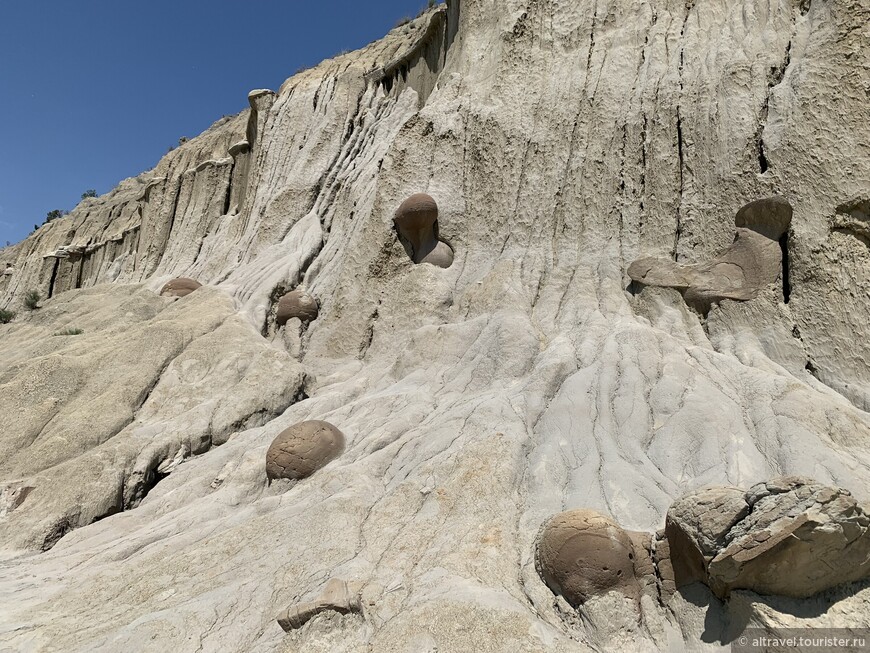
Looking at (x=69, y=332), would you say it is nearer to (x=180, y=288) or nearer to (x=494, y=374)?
(x=180, y=288)

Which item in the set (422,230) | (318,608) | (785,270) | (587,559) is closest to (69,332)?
(422,230)

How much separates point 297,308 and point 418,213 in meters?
2.91

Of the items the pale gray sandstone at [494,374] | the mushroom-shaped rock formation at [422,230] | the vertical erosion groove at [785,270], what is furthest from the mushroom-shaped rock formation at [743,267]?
the mushroom-shaped rock formation at [422,230]

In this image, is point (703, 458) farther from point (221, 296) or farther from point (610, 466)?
point (221, 296)

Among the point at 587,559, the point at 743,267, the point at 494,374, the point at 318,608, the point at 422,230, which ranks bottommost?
the point at 587,559

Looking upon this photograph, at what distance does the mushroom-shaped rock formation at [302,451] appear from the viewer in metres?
7.11

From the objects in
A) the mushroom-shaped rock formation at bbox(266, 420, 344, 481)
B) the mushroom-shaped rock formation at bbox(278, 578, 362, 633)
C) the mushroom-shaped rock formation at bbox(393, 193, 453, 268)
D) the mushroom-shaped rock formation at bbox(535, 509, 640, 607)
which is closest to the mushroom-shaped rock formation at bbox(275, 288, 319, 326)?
the mushroom-shaped rock formation at bbox(393, 193, 453, 268)

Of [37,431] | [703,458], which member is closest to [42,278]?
[37,431]

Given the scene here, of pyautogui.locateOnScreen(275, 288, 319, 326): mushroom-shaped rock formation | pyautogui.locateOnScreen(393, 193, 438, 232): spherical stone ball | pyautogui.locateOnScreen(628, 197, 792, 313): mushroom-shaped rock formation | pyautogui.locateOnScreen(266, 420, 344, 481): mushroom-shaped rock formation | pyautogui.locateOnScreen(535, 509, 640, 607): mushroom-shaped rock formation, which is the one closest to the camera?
pyautogui.locateOnScreen(535, 509, 640, 607): mushroom-shaped rock formation

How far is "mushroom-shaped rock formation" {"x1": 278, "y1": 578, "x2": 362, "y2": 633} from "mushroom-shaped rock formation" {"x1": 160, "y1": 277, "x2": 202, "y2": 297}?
443 inches

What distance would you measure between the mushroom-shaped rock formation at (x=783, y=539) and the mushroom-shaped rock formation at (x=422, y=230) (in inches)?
271

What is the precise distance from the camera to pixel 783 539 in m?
3.67

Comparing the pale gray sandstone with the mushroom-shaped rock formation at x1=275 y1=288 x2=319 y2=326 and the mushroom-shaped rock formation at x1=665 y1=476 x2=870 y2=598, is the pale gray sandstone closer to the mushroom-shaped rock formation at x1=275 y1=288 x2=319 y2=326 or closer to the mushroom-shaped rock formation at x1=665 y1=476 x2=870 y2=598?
the mushroom-shaped rock formation at x1=665 y1=476 x2=870 y2=598

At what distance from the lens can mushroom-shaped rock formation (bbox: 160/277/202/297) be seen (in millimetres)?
14547
